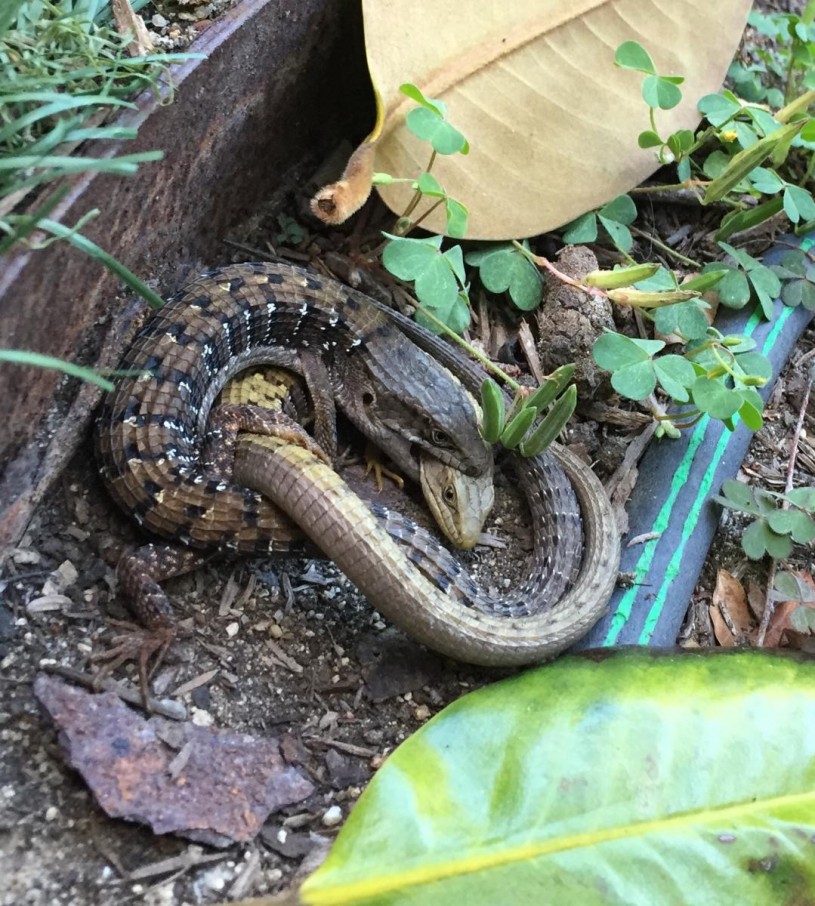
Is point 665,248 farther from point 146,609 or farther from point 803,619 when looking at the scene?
point 146,609

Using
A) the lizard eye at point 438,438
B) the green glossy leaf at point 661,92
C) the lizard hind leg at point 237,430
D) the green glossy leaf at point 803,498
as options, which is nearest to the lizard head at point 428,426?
the lizard eye at point 438,438

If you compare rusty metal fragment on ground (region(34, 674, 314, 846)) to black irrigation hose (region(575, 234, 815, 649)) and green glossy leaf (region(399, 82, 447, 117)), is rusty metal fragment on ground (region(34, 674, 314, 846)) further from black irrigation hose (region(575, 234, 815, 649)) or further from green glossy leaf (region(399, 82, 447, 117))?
green glossy leaf (region(399, 82, 447, 117))

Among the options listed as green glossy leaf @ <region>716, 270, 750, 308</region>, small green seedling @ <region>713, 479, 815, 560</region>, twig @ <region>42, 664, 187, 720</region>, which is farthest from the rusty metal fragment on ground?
green glossy leaf @ <region>716, 270, 750, 308</region>

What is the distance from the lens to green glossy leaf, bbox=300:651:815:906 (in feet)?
5.40

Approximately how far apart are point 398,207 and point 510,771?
5.54 ft

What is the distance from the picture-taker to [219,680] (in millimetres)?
2082

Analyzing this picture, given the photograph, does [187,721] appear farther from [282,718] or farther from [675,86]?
[675,86]

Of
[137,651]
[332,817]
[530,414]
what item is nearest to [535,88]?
[530,414]

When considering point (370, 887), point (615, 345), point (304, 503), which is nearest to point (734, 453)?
point (615, 345)

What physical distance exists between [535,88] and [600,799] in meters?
2.07

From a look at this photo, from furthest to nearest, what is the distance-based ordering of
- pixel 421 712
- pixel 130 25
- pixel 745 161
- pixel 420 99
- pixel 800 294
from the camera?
1. pixel 800 294
2. pixel 745 161
3. pixel 420 99
4. pixel 421 712
5. pixel 130 25

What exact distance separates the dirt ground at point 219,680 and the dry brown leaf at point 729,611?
19mm

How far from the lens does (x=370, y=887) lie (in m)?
1.58

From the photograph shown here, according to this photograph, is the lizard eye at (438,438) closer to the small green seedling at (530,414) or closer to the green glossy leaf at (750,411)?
the small green seedling at (530,414)
